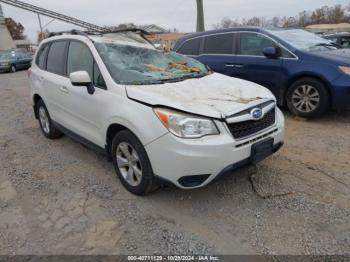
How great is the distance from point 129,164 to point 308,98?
12.3 ft

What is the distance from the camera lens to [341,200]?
321cm

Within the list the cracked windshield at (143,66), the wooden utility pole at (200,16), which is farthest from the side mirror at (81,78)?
the wooden utility pole at (200,16)

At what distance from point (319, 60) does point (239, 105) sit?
3.25 meters

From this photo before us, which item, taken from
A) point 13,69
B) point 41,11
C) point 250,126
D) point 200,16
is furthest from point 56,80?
point 41,11

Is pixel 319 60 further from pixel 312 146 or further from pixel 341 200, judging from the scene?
pixel 341 200

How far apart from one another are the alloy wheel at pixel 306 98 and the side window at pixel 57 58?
4007 millimetres

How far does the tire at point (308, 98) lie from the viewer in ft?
17.8

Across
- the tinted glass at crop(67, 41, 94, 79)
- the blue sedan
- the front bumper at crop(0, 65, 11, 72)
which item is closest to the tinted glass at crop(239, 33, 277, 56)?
the blue sedan

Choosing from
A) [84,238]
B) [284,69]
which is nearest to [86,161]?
[84,238]

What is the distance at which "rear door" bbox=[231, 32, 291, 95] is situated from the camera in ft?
19.6

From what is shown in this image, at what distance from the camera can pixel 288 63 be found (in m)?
5.82

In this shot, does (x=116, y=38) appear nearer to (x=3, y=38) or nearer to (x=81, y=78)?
(x=81, y=78)

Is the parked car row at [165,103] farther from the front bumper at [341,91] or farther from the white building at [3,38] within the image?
the white building at [3,38]

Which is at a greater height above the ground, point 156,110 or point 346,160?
point 156,110
